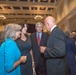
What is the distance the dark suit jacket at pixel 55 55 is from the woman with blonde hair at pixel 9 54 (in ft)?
1.51

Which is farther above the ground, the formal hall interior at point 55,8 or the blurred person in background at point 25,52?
the formal hall interior at point 55,8

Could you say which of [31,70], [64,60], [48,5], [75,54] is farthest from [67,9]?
[64,60]

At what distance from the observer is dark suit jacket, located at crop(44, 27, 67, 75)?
252 cm

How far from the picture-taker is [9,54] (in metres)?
2.13

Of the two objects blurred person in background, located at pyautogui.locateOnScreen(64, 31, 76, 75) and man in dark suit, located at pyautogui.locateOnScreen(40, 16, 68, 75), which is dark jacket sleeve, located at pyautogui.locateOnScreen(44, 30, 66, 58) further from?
blurred person in background, located at pyautogui.locateOnScreen(64, 31, 76, 75)

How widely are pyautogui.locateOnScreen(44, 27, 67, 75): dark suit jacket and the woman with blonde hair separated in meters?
0.46

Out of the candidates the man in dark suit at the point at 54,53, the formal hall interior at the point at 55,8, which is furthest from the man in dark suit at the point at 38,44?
the formal hall interior at the point at 55,8

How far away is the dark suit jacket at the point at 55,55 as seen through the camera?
252cm

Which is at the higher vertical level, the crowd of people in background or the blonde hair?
the blonde hair

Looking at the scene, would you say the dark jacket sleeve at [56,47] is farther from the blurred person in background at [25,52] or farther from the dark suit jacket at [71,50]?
the dark suit jacket at [71,50]

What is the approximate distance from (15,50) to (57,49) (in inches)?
23.1

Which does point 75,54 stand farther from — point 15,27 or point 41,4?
point 41,4

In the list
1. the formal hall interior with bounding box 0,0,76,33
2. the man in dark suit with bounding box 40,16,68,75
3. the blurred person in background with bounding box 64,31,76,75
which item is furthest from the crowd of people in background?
the formal hall interior with bounding box 0,0,76,33

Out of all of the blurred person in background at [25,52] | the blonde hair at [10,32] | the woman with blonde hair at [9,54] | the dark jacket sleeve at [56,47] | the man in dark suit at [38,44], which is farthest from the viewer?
the man in dark suit at [38,44]
